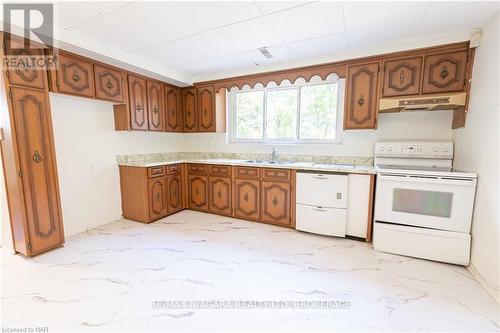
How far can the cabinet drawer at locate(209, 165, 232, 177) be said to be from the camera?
347 centimetres

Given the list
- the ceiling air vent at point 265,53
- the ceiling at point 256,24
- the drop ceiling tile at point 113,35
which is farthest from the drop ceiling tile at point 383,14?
the drop ceiling tile at point 113,35

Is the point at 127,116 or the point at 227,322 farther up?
the point at 127,116

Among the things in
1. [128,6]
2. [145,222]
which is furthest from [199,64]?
[145,222]

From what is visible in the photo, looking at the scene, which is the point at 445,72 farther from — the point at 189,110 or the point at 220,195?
the point at 189,110

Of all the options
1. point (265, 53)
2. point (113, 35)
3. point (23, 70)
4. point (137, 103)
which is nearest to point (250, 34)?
point (265, 53)

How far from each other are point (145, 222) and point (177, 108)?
203 centimetres

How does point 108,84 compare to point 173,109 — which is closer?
point 108,84

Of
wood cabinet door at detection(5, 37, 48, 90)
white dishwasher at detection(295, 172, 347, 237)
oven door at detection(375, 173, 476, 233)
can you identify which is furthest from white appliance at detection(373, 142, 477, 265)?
wood cabinet door at detection(5, 37, 48, 90)

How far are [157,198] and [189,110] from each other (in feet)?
5.54

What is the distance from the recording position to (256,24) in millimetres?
2160

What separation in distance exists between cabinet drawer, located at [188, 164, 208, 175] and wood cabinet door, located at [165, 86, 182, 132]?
0.78 m

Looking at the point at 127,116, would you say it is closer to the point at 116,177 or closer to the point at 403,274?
the point at 116,177

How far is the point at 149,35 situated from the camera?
2375mm

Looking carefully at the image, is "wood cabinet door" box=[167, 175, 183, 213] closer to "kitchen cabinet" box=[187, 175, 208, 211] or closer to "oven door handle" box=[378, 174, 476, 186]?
"kitchen cabinet" box=[187, 175, 208, 211]
